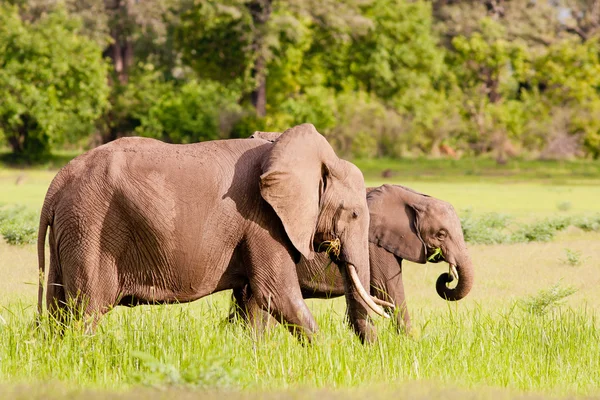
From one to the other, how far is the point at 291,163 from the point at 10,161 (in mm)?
38410

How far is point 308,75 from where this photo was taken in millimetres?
50375

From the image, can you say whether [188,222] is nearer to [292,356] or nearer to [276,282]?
[276,282]

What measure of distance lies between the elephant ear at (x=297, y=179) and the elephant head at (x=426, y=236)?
1.93 m

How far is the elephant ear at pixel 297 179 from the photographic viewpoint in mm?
7211

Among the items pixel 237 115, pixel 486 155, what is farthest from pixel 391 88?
pixel 237 115

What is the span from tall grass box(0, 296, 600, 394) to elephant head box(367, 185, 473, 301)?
1371 millimetres

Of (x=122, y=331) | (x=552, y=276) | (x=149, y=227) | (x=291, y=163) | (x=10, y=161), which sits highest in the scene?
(x=291, y=163)

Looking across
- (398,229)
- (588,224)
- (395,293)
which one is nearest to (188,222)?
(395,293)

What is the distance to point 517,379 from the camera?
22.9 feet

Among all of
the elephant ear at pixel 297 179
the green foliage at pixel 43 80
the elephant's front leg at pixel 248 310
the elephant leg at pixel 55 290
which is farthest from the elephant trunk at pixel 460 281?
the green foliage at pixel 43 80

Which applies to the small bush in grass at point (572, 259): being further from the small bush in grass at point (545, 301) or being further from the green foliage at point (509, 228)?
the small bush in grass at point (545, 301)

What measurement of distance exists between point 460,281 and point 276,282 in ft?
8.01

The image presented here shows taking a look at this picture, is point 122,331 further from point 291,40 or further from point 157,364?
point 291,40

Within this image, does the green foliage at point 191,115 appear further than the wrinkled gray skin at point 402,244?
Yes
